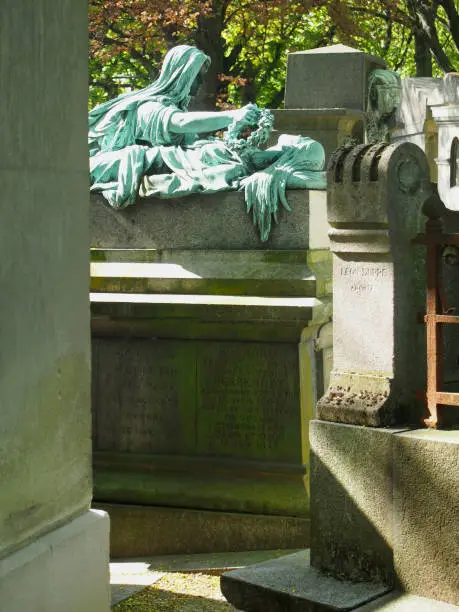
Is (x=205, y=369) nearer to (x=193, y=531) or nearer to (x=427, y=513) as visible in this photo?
(x=193, y=531)

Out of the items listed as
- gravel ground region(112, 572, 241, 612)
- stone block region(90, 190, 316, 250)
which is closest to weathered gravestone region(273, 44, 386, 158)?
stone block region(90, 190, 316, 250)

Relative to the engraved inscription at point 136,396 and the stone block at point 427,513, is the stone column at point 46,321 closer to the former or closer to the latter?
the stone block at point 427,513

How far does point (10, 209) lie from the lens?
426 centimetres

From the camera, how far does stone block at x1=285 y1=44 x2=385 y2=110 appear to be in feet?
39.9

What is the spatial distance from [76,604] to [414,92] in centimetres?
1349

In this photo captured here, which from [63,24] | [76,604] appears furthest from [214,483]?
[63,24]

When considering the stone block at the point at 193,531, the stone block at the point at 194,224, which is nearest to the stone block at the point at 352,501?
the stone block at the point at 193,531

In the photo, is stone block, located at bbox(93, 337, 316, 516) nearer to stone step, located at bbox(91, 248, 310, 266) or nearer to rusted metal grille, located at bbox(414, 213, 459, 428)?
stone step, located at bbox(91, 248, 310, 266)

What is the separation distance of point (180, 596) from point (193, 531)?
207 centimetres

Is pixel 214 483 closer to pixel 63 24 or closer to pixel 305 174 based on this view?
pixel 305 174

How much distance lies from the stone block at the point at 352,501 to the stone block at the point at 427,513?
0.22 feet

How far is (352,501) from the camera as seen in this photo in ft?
17.2

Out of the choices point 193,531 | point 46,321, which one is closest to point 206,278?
point 193,531

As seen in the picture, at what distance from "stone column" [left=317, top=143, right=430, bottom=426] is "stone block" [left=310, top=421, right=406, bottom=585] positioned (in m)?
0.09
